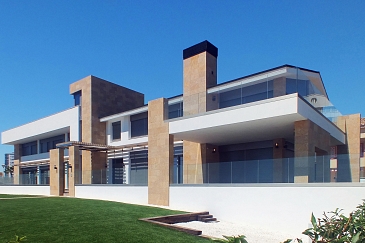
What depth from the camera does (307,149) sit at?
13.6 meters

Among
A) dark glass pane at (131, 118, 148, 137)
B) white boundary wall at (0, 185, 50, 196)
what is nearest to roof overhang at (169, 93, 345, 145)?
dark glass pane at (131, 118, 148, 137)

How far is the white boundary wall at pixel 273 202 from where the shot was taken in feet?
37.0

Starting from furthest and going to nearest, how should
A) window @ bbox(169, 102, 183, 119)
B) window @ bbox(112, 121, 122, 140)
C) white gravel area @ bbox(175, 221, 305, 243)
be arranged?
window @ bbox(112, 121, 122, 140), window @ bbox(169, 102, 183, 119), white gravel area @ bbox(175, 221, 305, 243)

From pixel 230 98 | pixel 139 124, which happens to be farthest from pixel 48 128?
pixel 230 98

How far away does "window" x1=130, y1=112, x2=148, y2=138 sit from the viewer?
964 inches

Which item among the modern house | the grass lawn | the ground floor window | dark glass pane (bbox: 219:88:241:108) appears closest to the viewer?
the grass lawn

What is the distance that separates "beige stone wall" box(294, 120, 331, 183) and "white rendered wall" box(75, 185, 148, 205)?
9174 mm

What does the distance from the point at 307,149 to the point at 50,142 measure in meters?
29.5

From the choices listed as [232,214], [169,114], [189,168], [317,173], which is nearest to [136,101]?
[169,114]

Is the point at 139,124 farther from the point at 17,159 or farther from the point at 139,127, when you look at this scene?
the point at 17,159

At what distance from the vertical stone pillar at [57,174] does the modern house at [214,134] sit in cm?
8

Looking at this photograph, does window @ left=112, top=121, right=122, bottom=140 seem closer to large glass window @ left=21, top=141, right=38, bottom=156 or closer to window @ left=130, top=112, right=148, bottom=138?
window @ left=130, top=112, right=148, bottom=138

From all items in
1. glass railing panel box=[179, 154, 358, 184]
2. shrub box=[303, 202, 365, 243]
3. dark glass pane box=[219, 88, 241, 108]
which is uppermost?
dark glass pane box=[219, 88, 241, 108]

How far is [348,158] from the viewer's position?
43.4 ft
